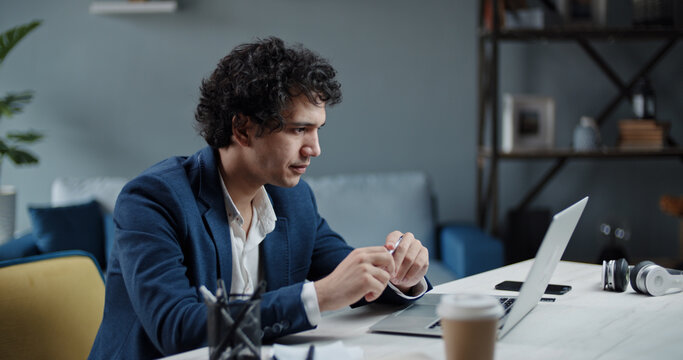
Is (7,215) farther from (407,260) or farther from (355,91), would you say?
(407,260)

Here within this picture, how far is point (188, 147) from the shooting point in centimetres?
329

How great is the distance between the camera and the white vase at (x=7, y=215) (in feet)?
9.05

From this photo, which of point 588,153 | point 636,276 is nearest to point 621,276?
point 636,276

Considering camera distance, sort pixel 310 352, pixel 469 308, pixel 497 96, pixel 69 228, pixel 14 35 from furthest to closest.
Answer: pixel 497 96, pixel 14 35, pixel 69 228, pixel 310 352, pixel 469 308

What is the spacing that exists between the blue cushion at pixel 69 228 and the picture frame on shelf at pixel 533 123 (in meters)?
1.96

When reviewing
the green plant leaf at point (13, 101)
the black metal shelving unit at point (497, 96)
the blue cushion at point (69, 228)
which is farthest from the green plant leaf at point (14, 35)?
the black metal shelving unit at point (497, 96)

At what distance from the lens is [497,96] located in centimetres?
324

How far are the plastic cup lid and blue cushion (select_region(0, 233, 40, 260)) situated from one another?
2.08 meters

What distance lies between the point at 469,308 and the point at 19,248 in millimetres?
2224

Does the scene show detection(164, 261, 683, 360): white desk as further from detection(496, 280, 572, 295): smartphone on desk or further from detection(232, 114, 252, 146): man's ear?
detection(232, 114, 252, 146): man's ear

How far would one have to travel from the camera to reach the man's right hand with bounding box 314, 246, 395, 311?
1036mm

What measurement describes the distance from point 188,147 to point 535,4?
6.49ft

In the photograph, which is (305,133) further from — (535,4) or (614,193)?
(614,193)

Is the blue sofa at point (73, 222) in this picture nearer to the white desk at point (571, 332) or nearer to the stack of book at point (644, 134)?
the white desk at point (571, 332)
